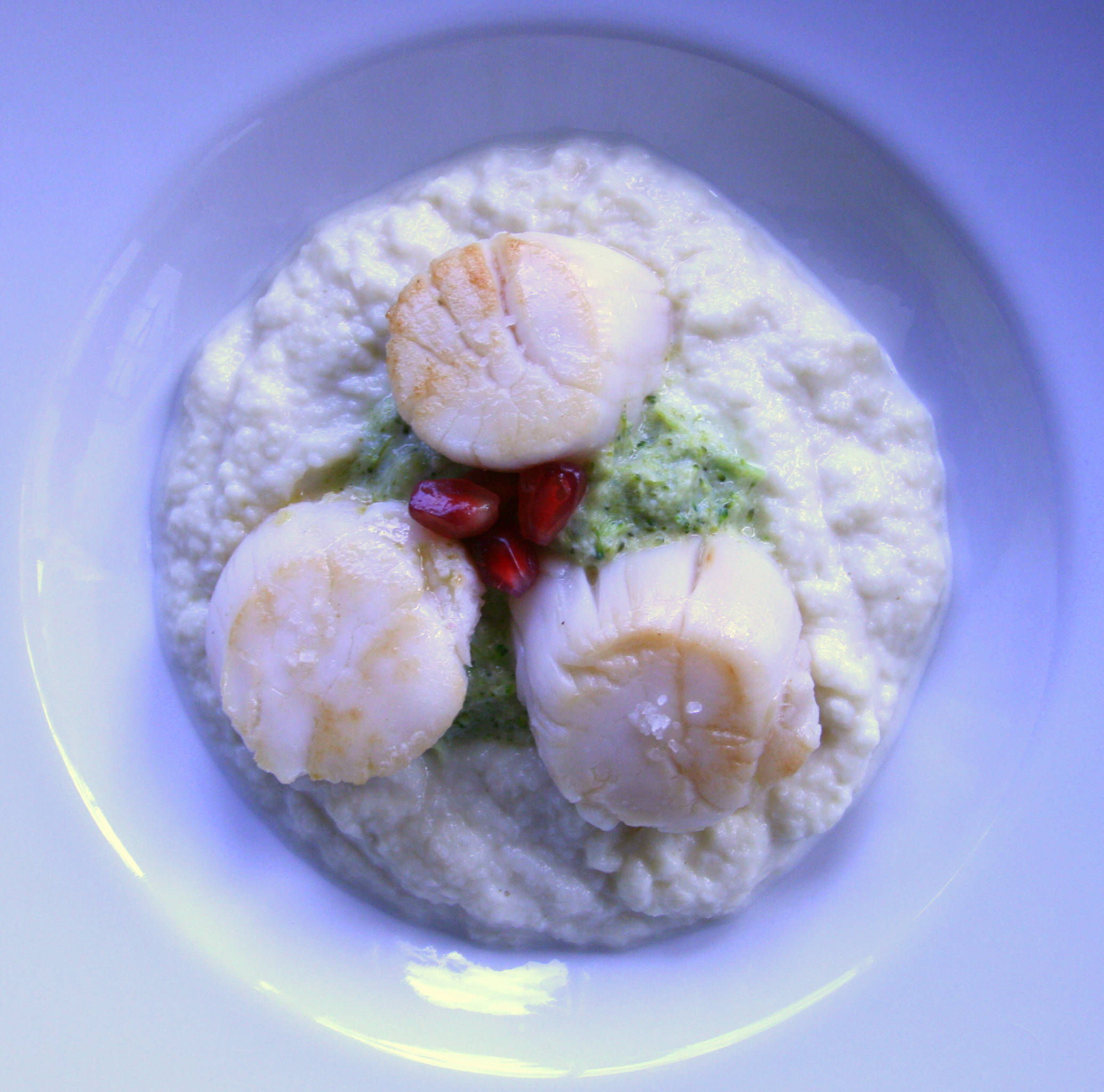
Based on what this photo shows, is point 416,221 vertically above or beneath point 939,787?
above

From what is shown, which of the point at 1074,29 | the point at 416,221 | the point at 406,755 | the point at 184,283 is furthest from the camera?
the point at 184,283

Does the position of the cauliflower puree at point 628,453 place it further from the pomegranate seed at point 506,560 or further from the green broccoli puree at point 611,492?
the pomegranate seed at point 506,560

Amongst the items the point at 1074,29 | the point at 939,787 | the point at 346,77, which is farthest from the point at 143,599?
the point at 1074,29

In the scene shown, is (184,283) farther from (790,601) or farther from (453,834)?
(790,601)

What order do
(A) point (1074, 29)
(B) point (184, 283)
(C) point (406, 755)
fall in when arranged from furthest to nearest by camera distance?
(B) point (184, 283)
(A) point (1074, 29)
(C) point (406, 755)

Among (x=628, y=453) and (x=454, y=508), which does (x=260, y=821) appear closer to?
(x=454, y=508)

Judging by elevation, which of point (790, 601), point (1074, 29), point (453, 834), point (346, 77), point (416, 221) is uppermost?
point (1074, 29)

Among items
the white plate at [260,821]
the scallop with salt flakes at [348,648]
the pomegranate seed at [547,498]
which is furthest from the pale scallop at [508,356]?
the white plate at [260,821]

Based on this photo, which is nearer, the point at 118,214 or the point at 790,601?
the point at 790,601
